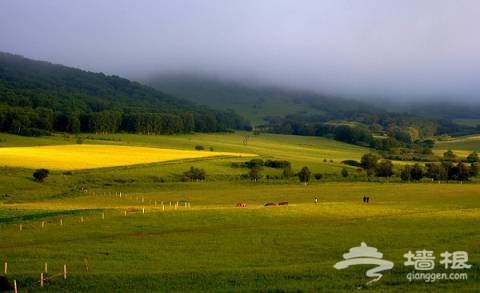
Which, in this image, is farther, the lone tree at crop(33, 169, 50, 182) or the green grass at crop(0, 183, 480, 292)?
the lone tree at crop(33, 169, 50, 182)

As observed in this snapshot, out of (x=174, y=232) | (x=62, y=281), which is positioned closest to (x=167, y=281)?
(x=62, y=281)

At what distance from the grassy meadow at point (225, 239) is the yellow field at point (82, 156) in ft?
48.6

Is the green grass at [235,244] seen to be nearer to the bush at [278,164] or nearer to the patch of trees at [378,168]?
the patch of trees at [378,168]

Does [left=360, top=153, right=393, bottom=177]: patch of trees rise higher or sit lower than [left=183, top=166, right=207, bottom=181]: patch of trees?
higher

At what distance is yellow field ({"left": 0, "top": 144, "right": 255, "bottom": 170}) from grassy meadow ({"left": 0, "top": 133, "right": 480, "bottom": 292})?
1483cm

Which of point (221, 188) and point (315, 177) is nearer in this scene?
point (221, 188)

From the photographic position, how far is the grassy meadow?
2788 centimetres

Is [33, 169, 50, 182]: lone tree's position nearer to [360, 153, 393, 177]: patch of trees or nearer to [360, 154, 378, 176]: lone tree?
[360, 153, 393, 177]: patch of trees

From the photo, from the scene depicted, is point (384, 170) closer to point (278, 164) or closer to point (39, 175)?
point (278, 164)

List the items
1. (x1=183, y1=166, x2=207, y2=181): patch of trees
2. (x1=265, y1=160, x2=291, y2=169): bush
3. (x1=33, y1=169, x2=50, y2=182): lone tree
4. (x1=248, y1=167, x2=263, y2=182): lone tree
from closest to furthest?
(x1=33, y1=169, x2=50, y2=182): lone tree < (x1=183, y1=166, x2=207, y2=181): patch of trees < (x1=248, y1=167, x2=263, y2=182): lone tree < (x1=265, y1=160, x2=291, y2=169): bush

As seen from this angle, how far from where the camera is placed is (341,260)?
32781 millimetres

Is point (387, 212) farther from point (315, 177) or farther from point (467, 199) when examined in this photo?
point (315, 177)

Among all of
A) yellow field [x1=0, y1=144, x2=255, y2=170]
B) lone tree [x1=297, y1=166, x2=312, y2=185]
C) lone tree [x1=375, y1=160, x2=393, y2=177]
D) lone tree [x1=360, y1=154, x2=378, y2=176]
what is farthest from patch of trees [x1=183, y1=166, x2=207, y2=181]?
lone tree [x1=360, y1=154, x2=378, y2=176]

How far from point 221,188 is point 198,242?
54.2 meters
